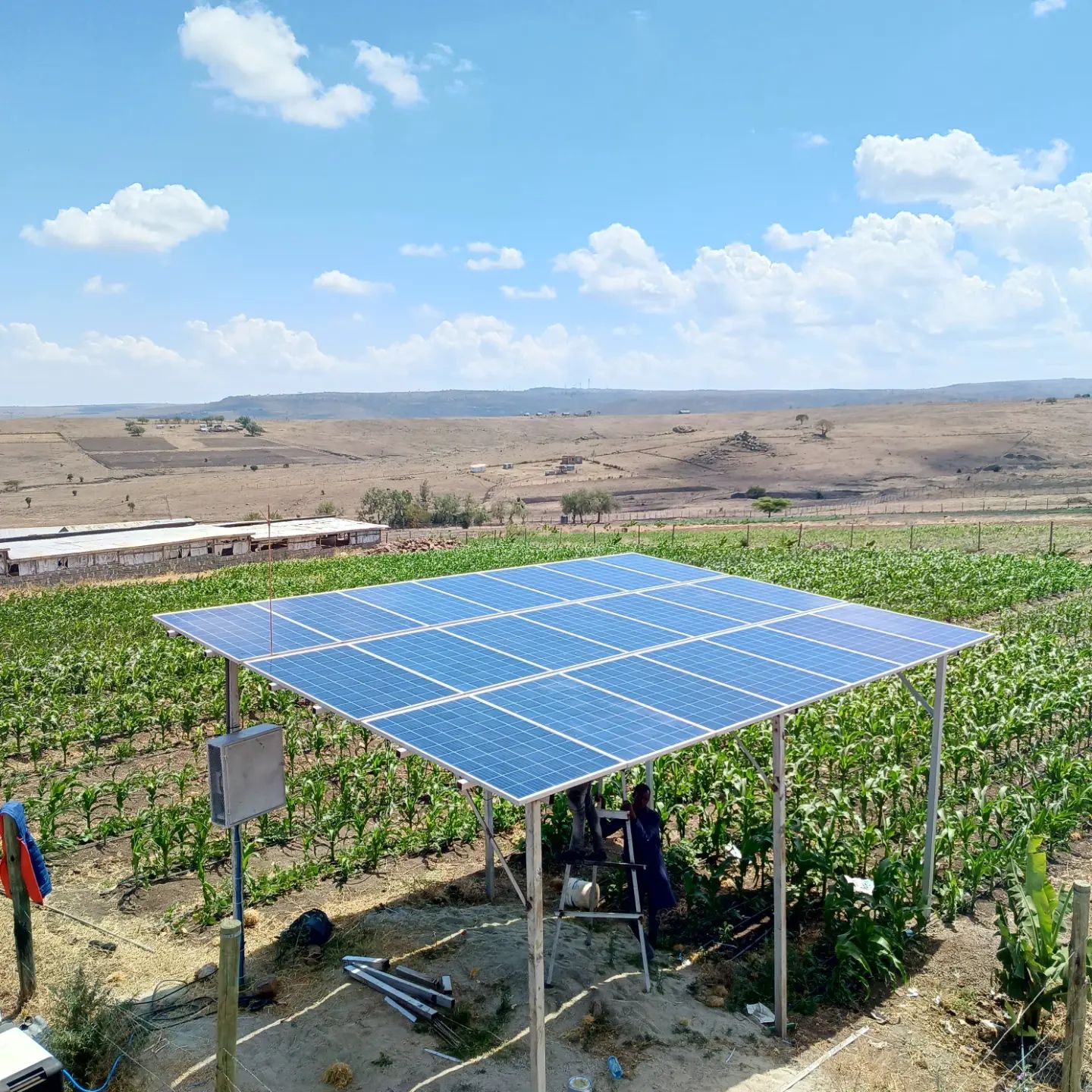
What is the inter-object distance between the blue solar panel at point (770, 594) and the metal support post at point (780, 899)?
3.58 m

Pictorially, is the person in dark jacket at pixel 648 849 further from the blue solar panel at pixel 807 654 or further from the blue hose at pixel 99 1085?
the blue hose at pixel 99 1085

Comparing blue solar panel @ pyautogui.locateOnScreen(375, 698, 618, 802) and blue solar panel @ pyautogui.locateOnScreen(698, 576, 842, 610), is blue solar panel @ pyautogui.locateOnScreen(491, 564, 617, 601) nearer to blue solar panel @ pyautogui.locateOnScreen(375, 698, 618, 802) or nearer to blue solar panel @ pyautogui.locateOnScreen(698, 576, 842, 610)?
blue solar panel @ pyautogui.locateOnScreen(698, 576, 842, 610)

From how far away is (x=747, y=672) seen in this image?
923cm

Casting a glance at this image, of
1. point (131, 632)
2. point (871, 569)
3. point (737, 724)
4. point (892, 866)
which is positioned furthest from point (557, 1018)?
point (871, 569)

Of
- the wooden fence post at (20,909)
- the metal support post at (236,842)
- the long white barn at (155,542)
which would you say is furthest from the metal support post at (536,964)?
the long white barn at (155,542)

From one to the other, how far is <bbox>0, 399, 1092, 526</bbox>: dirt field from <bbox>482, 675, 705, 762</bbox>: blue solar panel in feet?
250

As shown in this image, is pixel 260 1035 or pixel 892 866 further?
pixel 892 866

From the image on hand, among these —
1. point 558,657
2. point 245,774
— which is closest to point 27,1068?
point 245,774

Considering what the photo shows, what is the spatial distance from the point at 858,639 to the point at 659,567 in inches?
166

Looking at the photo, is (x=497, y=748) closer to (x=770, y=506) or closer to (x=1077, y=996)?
(x=1077, y=996)

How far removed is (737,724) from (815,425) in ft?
500

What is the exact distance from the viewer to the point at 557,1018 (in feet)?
28.8

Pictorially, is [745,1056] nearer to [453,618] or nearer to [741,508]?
[453,618]

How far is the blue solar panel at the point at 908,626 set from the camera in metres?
10.8
